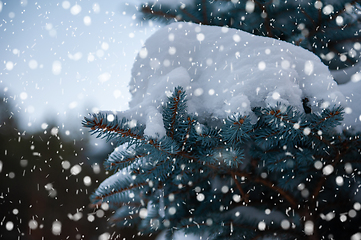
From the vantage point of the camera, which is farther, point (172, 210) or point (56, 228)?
point (56, 228)

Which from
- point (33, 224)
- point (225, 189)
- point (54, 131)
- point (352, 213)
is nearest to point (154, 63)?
point (225, 189)

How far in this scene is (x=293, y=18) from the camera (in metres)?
1.38

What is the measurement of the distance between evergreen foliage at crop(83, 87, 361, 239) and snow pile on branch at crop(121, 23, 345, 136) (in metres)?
0.05

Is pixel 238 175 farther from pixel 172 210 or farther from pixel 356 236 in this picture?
pixel 356 236

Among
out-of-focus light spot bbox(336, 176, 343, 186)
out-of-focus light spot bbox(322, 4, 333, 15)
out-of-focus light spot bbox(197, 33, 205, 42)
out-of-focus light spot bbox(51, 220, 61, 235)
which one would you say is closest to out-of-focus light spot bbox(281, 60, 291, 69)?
out-of-focus light spot bbox(197, 33, 205, 42)

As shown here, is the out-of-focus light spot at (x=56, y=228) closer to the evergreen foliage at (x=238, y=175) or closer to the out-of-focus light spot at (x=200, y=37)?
the evergreen foliage at (x=238, y=175)

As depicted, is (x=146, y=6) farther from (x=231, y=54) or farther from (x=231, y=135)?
(x=231, y=135)

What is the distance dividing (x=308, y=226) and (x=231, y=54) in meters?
0.66

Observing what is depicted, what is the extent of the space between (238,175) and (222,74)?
376 mm

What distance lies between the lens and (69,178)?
30.3ft

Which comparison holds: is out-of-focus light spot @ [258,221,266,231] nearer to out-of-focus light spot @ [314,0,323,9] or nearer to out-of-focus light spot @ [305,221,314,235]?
out-of-focus light spot @ [305,221,314,235]

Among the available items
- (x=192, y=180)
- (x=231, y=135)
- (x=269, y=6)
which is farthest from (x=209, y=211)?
→ (x=269, y=6)

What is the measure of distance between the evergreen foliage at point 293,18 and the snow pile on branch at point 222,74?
0.62m

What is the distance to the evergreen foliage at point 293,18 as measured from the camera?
129 cm
